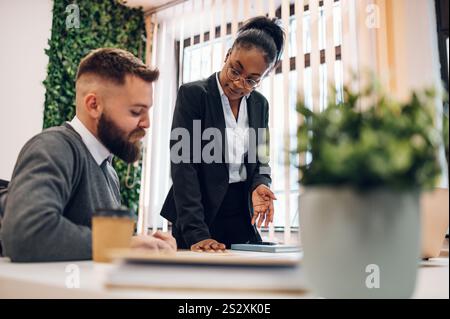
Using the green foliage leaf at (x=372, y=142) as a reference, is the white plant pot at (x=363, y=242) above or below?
below

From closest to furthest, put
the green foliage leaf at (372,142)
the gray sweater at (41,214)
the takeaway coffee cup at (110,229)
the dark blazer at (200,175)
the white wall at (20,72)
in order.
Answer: the green foliage leaf at (372,142)
the takeaway coffee cup at (110,229)
the gray sweater at (41,214)
the dark blazer at (200,175)
the white wall at (20,72)

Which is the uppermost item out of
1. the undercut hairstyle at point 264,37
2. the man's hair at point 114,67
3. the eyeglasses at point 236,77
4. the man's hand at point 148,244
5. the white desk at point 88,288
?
the undercut hairstyle at point 264,37

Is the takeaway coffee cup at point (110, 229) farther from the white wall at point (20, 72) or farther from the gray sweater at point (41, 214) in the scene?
the white wall at point (20, 72)

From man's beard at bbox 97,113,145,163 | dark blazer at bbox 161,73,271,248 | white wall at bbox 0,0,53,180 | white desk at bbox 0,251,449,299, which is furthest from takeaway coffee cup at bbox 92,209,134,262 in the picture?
white wall at bbox 0,0,53,180

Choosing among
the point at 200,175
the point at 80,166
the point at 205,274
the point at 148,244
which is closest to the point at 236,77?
the point at 200,175

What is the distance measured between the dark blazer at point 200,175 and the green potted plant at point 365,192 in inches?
41.6

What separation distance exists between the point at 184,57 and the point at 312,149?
14.7 ft

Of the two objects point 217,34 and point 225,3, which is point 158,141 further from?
point 225,3

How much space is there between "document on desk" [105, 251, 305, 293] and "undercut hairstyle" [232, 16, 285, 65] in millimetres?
1300

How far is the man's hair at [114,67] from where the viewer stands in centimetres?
126

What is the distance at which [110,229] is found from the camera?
721 mm

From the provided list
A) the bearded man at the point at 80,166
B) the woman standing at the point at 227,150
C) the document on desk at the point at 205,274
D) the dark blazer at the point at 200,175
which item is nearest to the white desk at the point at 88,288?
the document on desk at the point at 205,274

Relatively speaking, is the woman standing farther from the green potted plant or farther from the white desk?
the green potted plant

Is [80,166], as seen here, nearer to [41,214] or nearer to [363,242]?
[41,214]
